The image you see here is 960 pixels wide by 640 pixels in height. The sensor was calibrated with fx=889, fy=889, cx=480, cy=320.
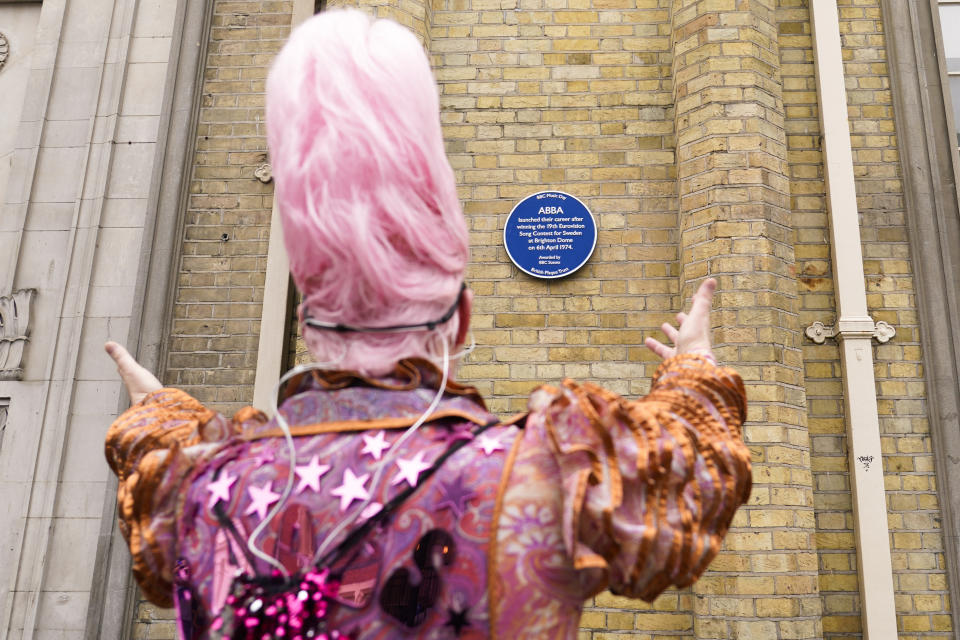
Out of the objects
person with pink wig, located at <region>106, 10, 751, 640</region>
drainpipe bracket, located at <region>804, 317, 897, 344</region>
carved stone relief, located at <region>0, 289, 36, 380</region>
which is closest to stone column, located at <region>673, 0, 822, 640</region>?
drainpipe bracket, located at <region>804, 317, 897, 344</region>

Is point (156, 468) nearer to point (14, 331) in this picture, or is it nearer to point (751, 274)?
point (751, 274)

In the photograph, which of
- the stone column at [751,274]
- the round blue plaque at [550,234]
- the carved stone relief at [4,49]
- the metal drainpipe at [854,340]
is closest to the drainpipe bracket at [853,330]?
the metal drainpipe at [854,340]

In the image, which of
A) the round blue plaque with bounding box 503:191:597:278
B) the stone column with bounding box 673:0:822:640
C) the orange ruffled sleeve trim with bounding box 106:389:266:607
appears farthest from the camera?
the round blue plaque with bounding box 503:191:597:278

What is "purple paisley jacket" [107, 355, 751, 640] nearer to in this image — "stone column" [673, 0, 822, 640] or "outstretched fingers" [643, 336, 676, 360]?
"outstretched fingers" [643, 336, 676, 360]

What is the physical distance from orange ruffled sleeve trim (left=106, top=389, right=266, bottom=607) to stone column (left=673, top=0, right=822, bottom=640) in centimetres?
339

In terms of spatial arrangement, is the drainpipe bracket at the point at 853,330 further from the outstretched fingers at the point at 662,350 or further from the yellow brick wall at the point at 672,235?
the outstretched fingers at the point at 662,350

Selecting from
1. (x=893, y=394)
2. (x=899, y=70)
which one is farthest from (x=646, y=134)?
(x=893, y=394)

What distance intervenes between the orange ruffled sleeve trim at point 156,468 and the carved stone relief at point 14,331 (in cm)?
434

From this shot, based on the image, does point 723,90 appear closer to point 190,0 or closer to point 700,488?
point 190,0

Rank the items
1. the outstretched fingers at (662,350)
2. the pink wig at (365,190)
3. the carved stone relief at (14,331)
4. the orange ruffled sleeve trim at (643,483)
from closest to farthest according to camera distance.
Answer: the orange ruffled sleeve trim at (643,483)
the pink wig at (365,190)
the outstretched fingers at (662,350)
the carved stone relief at (14,331)

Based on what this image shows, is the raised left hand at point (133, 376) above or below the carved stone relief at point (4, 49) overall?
below

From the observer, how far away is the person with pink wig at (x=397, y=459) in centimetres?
135

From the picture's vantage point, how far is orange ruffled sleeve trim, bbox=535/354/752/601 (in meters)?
1.33

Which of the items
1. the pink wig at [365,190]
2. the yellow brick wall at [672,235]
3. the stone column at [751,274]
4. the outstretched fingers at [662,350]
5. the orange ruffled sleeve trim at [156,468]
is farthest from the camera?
the yellow brick wall at [672,235]
